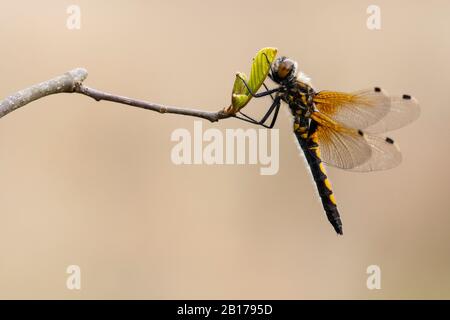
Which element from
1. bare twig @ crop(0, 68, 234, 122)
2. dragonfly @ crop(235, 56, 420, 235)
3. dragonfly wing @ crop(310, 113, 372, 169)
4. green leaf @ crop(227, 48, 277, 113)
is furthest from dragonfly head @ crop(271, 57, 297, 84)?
bare twig @ crop(0, 68, 234, 122)

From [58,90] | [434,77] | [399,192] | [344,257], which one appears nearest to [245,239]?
[344,257]

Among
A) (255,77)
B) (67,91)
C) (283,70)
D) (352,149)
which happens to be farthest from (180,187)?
(67,91)

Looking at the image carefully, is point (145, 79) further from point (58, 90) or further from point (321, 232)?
point (58, 90)

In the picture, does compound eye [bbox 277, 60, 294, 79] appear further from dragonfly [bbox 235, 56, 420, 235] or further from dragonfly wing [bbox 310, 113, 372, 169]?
dragonfly wing [bbox 310, 113, 372, 169]

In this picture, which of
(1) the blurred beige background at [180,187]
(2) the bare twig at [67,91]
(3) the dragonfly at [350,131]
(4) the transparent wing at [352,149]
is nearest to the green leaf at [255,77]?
(2) the bare twig at [67,91]

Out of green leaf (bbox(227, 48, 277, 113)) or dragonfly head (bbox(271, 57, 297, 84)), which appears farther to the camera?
dragonfly head (bbox(271, 57, 297, 84))

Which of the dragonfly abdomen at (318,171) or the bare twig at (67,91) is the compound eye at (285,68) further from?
the bare twig at (67,91)
